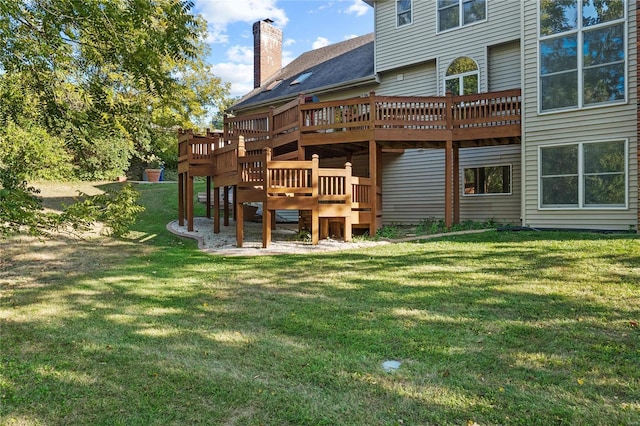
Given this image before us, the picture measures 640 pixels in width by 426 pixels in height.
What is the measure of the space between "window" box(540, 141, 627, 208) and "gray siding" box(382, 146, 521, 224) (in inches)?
54.2

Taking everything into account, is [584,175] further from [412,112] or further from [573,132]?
[412,112]

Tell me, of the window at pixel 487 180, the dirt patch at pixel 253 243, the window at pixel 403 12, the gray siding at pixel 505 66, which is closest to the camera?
the dirt patch at pixel 253 243

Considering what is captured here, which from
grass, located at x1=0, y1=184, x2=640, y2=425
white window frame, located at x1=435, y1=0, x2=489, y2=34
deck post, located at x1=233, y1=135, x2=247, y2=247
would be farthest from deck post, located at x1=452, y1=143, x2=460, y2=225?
deck post, located at x1=233, y1=135, x2=247, y2=247

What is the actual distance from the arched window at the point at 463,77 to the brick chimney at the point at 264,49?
414 inches

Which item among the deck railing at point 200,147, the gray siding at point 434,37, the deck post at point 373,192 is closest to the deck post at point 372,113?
the deck post at point 373,192

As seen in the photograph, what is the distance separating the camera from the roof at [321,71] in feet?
50.8

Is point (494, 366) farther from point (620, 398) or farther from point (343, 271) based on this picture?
point (343, 271)

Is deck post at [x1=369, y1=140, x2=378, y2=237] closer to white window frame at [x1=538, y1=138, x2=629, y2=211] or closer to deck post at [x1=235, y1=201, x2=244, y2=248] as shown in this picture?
deck post at [x1=235, y1=201, x2=244, y2=248]

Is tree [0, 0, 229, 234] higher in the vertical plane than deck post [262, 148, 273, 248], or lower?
higher

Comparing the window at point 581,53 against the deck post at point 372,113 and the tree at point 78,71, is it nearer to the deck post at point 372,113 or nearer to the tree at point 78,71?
the deck post at point 372,113

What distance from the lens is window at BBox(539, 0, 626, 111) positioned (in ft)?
30.6

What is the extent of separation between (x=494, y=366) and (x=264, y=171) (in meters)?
6.82

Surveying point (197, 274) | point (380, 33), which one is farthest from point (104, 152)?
point (197, 274)

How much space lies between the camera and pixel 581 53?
968cm
